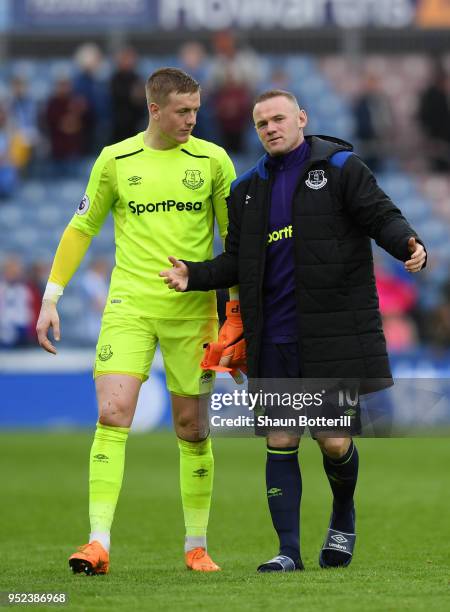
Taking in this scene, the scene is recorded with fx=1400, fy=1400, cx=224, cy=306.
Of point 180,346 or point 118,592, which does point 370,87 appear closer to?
point 180,346

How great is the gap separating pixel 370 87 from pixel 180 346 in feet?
51.5

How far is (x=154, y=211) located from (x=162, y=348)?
2.23 ft

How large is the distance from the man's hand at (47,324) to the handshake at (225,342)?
0.62 metres

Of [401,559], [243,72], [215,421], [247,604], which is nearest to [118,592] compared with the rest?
[247,604]

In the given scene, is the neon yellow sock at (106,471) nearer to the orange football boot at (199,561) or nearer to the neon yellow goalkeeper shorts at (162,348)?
the neon yellow goalkeeper shorts at (162,348)

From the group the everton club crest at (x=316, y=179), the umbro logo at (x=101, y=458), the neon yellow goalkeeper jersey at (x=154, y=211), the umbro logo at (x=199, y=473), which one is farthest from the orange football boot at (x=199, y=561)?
the everton club crest at (x=316, y=179)

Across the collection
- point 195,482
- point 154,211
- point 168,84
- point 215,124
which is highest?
point 215,124

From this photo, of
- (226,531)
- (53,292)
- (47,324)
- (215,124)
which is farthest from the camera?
(215,124)

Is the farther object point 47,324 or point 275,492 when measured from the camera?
point 47,324

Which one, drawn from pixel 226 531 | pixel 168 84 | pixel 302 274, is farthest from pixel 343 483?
pixel 226 531

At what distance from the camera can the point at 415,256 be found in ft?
20.3

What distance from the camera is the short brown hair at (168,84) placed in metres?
6.72

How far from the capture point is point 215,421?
22.4ft

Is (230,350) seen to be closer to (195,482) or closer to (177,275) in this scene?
(177,275)
